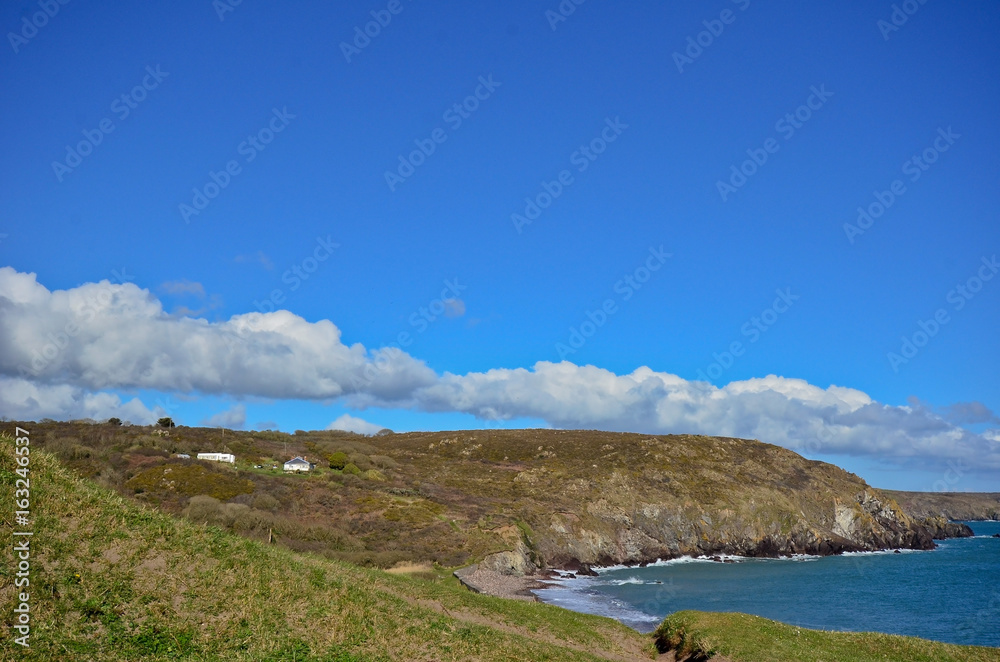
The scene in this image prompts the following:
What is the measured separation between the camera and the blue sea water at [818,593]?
157ft

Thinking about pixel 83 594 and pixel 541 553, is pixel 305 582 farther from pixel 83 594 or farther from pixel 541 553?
pixel 541 553

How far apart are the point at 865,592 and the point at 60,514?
71.4 metres

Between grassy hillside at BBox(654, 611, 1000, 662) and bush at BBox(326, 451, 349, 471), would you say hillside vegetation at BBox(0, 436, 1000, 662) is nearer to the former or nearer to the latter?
grassy hillside at BBox(654, 611, 1000, 662)

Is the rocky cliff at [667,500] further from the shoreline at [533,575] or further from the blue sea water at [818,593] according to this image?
the blue sea water at [818,593]

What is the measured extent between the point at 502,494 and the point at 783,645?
65.3m

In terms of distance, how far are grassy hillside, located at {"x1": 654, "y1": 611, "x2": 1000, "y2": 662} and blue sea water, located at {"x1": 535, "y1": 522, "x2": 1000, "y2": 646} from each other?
1030 cm

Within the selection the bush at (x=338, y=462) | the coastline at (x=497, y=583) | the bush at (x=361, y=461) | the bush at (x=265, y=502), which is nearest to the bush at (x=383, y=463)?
the bush at (x=361, y=461)

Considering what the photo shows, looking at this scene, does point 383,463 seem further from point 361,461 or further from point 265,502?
point 265,502

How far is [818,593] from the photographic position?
6150cm

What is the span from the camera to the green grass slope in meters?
13.9

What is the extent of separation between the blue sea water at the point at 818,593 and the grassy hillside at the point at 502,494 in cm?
778

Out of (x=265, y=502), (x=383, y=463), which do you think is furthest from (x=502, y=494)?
(x=265, y=502)

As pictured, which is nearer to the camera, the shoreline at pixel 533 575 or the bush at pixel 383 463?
the shoreline at pixel 533 575

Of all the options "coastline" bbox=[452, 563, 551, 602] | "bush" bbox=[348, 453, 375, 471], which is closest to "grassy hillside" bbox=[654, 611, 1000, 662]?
"coastline" bbox=[452, 563, 551, 602]
